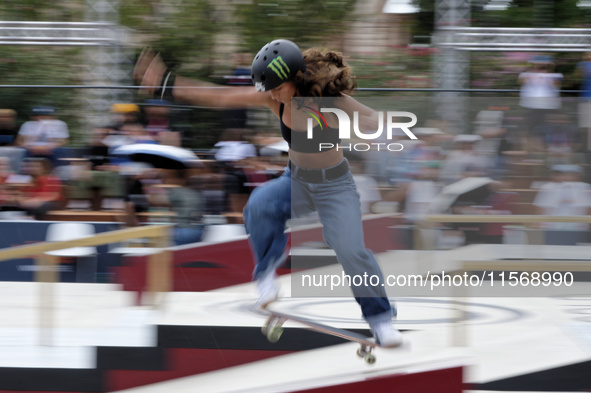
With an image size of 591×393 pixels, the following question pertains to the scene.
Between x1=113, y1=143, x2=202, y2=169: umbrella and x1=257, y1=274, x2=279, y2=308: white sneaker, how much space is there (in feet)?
9.52

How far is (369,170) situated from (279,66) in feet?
8.75

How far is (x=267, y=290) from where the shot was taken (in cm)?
396

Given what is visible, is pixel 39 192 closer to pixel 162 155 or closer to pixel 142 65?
pixel 162 155

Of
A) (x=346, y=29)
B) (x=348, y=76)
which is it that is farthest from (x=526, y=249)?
(x=346, y=29)

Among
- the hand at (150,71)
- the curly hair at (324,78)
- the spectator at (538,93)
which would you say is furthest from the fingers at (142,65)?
the spectator at (538,93)

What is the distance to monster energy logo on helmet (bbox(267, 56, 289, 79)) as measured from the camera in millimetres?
3424

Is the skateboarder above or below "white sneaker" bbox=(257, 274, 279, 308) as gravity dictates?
above

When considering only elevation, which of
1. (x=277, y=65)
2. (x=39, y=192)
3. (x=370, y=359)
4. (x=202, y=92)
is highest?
(x=277, y=65)

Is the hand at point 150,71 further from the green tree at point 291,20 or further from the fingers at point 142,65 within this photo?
the green tree at point 291,20

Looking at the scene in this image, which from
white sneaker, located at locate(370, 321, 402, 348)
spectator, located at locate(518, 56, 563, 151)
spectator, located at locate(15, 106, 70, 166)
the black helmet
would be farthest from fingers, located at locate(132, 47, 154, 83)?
spectator, located at locate(15, 106, 70, 166)

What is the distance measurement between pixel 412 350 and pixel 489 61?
4502mm

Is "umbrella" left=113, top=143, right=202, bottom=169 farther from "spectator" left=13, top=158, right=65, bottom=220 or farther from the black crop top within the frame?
the black crop top

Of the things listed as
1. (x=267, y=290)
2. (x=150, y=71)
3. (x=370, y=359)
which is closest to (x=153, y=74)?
(x=150, y=71)

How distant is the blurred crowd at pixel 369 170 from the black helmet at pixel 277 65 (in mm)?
2406
